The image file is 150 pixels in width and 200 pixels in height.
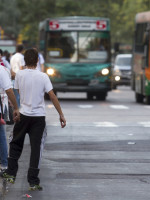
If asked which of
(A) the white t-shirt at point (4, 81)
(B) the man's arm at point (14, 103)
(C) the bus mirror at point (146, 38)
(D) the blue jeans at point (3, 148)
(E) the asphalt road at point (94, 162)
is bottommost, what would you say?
(E) the asphalt road at point (94, 162)

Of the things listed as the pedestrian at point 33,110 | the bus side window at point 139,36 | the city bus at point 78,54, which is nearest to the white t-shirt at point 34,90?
the pedestrian at point 33,110

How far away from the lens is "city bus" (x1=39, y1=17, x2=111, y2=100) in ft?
91.0

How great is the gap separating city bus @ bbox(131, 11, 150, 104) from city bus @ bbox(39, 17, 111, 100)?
41.3 inches

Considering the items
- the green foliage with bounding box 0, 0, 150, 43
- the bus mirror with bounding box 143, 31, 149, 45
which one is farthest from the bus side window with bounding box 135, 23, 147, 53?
the green foliage with bounding box 0, 0, 150, 43

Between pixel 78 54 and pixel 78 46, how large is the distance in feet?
1.02

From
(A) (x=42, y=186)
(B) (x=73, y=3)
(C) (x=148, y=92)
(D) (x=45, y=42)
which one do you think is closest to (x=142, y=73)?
(C) (x=148, y=92)

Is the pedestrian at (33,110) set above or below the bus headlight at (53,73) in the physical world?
above

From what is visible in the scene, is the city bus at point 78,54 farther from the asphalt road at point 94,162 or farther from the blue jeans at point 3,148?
the blue jeans at point 3,148

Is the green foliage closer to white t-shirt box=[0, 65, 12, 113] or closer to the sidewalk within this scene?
the sidewalk

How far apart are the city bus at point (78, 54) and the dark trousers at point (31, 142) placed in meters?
19.0

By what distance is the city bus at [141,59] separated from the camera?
1018 inches

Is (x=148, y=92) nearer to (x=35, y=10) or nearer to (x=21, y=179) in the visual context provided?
(x=21, y=179)

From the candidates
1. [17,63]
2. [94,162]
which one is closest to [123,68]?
[17,63]

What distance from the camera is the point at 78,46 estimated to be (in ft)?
92.8
